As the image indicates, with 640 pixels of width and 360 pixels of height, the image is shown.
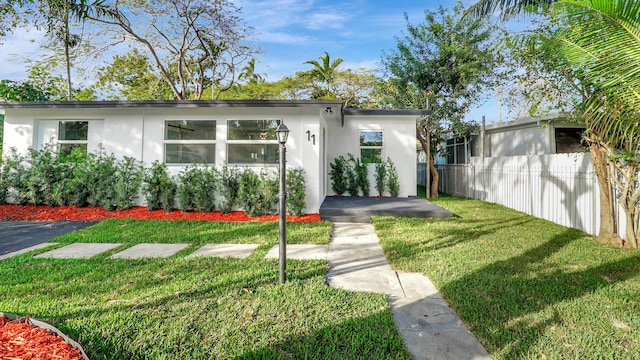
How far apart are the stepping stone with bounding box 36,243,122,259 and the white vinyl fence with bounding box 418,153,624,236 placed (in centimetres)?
800

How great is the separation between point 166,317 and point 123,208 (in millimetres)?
5883

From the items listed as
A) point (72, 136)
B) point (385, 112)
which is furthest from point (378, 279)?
point (72, 136)

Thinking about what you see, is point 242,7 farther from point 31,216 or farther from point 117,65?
point 31,216

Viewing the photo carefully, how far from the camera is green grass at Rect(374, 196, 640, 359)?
2.03 m

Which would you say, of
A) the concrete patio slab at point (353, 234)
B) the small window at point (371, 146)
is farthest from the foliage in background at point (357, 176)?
the concrete patio slab at point (353, 234)

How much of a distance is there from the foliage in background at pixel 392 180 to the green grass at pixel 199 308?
668 cm

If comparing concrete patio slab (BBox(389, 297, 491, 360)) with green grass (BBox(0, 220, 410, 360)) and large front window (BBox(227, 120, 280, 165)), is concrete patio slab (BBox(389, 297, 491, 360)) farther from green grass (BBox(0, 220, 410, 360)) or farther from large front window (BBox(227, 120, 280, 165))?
large front window (BBox(227, 120, 280, 165))

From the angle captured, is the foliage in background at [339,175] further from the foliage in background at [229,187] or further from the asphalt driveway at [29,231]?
the asphalt driveway at [29,231]

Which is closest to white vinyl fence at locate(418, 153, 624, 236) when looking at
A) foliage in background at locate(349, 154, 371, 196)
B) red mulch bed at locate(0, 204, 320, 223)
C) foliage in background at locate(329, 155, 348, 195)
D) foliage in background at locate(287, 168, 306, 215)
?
foliage in background at locate(349, 154, 371, 196)

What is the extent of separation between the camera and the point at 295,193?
22.2 feet

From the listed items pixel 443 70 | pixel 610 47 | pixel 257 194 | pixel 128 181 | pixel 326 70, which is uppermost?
pixel 326 70

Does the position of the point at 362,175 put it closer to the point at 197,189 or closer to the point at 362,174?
the point at 362,174

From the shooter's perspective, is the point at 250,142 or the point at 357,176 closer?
the point at 250,142

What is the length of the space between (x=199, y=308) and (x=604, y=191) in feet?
19.9
